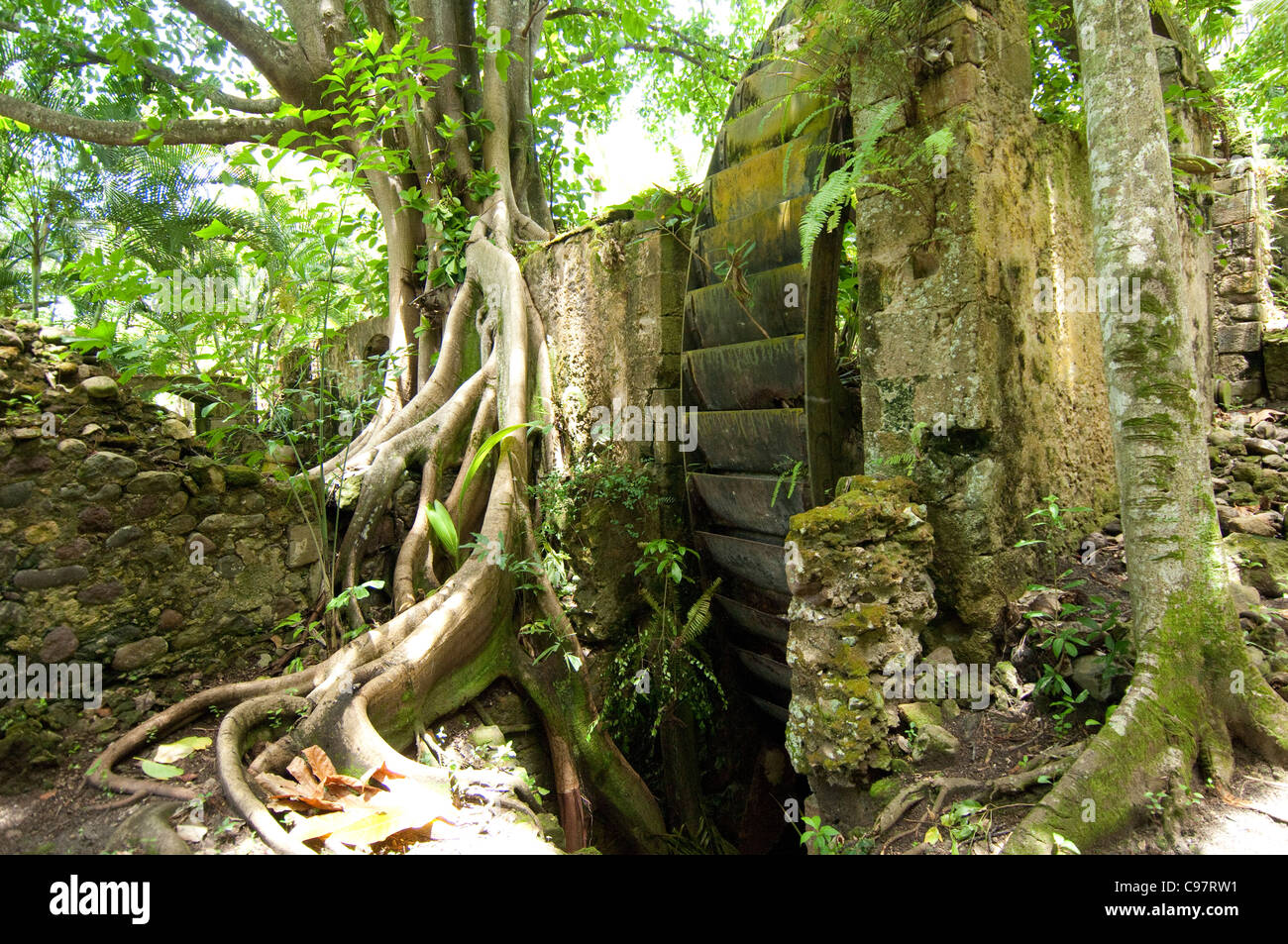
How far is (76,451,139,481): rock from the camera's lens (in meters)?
3.58

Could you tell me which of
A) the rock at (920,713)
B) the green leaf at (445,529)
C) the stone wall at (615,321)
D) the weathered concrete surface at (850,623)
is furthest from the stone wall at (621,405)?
the rock at (920,713)

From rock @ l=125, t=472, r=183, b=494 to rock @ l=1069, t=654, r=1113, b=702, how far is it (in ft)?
14.7

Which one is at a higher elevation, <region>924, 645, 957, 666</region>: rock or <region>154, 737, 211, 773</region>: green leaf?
<region>924, 645, 957, 666</region>: rock

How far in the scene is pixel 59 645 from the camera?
342cm

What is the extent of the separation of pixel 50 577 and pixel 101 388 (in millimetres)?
997

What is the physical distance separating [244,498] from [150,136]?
3.22m

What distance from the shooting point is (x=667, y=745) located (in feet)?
15.8

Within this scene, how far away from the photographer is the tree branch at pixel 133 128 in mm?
5188

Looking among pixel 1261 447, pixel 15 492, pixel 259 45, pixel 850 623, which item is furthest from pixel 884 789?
pixel 259 45

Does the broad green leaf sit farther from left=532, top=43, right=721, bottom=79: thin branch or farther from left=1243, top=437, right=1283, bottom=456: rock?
left=532, top=43, right=721, bottom=79: thin branch

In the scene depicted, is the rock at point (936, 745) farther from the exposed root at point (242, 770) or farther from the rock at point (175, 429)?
the rock at point (175, 429)

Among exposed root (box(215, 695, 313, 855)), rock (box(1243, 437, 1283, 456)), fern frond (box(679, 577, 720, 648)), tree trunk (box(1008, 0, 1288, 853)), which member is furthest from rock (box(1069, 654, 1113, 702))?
exposed root (box(215, 695, 313, 855))

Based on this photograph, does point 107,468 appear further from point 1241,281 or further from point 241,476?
point 1241,281

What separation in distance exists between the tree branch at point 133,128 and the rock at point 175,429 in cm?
226
